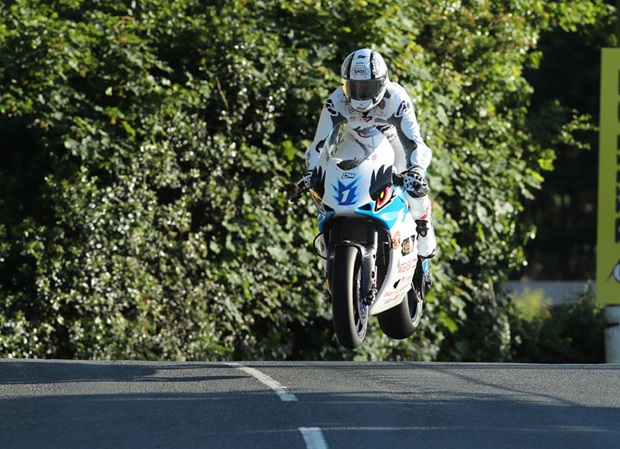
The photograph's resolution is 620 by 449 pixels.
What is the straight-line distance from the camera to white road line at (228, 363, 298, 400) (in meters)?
8.45

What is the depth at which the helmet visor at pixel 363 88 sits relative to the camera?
33.2 ft

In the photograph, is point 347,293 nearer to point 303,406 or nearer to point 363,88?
point 303,406

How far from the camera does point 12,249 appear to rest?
1359cm

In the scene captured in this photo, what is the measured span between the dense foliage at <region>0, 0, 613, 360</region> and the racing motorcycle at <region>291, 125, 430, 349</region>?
3.92 m

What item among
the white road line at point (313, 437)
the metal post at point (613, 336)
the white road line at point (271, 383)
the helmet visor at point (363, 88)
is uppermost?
the helmet visor at point (363, 88)

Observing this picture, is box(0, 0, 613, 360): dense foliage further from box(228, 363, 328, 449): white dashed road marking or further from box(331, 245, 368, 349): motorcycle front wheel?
box(331, 245, 368, 349): motorcycle front wheel

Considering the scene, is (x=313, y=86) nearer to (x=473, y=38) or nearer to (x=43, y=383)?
(x=473, y=38)

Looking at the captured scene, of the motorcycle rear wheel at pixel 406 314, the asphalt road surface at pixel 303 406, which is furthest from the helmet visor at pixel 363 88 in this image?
the asphalt road surface at pixel 303 406

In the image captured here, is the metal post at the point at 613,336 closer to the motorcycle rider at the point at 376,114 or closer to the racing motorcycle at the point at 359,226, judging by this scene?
the motorcycle rider at the point at 376,114

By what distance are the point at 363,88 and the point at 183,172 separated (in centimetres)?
481

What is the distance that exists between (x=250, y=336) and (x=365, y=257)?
17.5 feet

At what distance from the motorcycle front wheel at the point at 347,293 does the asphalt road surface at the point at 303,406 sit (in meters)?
0.35

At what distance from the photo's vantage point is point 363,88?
1014 centimetres

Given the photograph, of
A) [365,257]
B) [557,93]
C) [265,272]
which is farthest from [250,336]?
[557,93]
